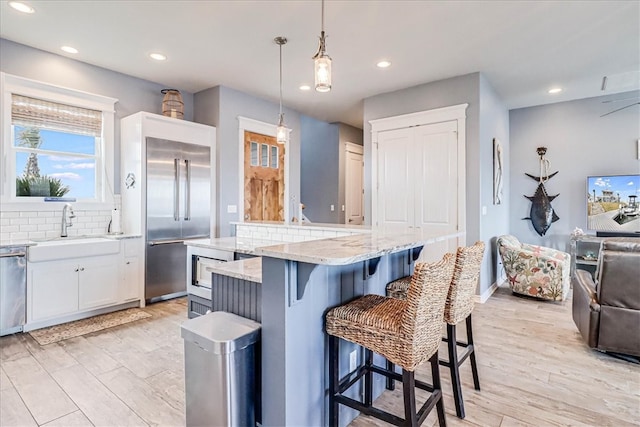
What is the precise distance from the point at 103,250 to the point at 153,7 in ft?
8.39

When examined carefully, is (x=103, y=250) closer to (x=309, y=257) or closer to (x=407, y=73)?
(x=309, y=257)

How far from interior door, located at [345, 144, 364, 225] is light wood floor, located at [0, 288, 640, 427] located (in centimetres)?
424

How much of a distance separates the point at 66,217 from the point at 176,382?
274cm

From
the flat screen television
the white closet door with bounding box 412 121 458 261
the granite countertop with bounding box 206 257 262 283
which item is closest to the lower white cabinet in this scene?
the granite countertop with bounding box 206 257 262 283

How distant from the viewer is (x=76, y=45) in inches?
141

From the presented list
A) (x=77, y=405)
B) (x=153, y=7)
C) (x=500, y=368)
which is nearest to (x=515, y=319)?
(x=500, y=368)

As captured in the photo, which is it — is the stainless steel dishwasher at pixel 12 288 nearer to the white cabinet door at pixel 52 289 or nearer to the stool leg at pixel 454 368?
the white cabinet door at pixel 52 289

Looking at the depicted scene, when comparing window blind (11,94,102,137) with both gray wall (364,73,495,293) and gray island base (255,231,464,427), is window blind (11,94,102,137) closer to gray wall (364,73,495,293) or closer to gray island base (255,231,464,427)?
gray island base (255,231,464,427)

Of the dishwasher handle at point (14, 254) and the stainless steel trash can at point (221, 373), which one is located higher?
the dishwasher handle at point (14, 254)

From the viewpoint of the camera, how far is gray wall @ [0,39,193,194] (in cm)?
356

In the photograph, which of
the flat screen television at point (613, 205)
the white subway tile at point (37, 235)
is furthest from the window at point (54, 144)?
the flat screen television at point (613, 205)

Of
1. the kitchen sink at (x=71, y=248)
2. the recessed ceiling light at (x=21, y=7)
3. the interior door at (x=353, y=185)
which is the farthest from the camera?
the interior door at (x=353, y=185)

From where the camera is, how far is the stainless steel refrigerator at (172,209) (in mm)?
4168

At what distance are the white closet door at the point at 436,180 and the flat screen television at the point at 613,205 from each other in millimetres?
2750
